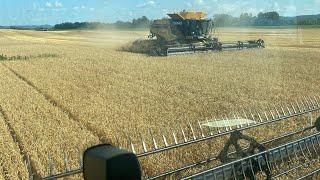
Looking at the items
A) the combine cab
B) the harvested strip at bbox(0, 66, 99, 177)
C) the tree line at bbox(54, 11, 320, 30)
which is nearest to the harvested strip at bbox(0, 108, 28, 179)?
the harvested strip at bbox(0, 66, 99, 177)

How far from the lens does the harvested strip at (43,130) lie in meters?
4.91

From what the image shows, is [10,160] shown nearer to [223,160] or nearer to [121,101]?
[223,160]

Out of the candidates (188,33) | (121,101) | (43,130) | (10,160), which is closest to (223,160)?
(10,160)

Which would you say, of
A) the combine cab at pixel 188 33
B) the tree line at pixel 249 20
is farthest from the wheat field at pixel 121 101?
the tree line at pixel 249 20

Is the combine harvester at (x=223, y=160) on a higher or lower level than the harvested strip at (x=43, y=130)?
higher

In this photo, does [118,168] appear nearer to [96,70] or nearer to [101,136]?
[101,136]

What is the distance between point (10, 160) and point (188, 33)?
18282mm

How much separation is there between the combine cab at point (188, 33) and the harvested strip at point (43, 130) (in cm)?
1332

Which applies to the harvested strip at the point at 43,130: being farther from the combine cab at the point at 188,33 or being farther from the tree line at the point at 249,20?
the tree line at the point at 249,20

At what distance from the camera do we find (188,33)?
2259cm

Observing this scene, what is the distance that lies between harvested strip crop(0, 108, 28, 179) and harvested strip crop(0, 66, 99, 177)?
11 cm

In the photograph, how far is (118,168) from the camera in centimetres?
171

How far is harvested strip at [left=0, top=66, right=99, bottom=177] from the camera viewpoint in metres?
4.91

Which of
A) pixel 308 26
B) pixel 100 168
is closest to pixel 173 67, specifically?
pixel 100 168
